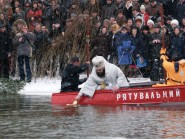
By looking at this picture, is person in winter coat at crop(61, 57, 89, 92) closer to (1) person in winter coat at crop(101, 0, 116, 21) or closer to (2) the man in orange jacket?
(2) the man in orange jacket

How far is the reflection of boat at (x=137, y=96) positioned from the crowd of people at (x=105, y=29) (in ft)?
11.7

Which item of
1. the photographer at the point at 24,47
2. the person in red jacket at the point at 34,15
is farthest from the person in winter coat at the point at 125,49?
the person in red jacket at the point at 34,15

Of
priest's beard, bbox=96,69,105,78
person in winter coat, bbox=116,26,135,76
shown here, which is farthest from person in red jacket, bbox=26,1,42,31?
priest's beard, bbox=96,69,105,78

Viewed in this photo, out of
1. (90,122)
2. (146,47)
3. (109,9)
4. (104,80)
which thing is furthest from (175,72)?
(109,9)

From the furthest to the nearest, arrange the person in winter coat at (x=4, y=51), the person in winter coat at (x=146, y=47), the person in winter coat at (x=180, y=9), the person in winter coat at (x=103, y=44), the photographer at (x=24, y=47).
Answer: the person in winter coat at (x=4, y=51)
the photographer at (x=24, y=47)
the person in winter coat at (x=103, y=44)
the person in winter coat at (x=180, y=9)
the person in winter coat at (x=146, y=47)

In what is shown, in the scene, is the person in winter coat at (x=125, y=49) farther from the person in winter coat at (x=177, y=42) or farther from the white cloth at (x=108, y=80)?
the white cloth at (x=108, y=80)

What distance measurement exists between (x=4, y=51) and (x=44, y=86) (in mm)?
2272

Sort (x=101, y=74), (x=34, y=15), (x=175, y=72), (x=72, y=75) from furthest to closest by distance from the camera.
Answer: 1. (x=34, y=15)
2. (x=72, y=75)
3. (x=101, y=74)
4. (x=175, y=72)

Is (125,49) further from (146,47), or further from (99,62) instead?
(99,62)

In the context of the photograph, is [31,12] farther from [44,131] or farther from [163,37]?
[44,131]

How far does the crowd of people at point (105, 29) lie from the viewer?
2530cm

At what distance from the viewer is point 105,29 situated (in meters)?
26.5

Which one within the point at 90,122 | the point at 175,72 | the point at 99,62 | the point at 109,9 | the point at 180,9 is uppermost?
the point at 109,9

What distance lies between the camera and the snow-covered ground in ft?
85.9
